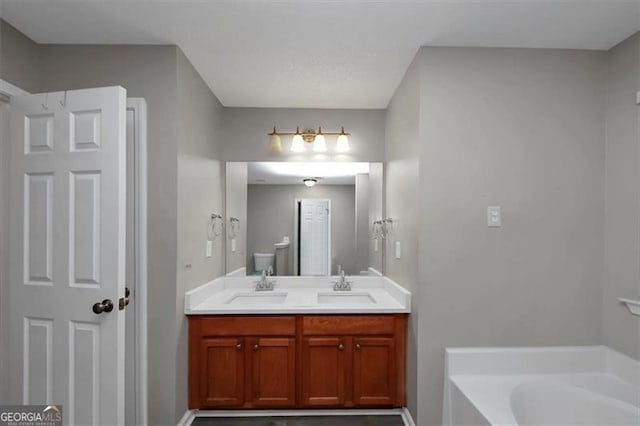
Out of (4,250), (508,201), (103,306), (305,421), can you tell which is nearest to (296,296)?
(305,421)

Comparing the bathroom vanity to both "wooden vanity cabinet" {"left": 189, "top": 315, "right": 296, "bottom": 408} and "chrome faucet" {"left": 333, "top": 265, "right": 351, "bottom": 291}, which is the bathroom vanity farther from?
"chrome faucet" {"left": 333, "top": 265, "right": 351, "bottom": 291}

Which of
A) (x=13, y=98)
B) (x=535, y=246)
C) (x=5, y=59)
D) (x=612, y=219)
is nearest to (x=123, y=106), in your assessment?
(x=13, y=98)

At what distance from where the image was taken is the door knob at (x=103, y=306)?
1.77m

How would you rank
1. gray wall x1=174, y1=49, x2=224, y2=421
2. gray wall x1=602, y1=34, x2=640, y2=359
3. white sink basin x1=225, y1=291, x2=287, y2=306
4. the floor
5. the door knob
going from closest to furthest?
the door knob
gray wall x1=602, y1=34, x2=640, y2=359
gray wall x1=174, y1=49, x2=224, y2=421
the floor
white sink basin x1=225, y1=291, x2=287, y2=306

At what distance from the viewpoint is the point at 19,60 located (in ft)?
6.95

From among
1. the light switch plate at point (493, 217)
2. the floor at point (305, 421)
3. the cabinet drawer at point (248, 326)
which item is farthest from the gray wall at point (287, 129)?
the floor at point (305, 421)

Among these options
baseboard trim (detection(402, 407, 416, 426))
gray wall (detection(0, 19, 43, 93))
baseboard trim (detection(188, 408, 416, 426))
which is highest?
gray wall (detection(0, 19, 43, 93))

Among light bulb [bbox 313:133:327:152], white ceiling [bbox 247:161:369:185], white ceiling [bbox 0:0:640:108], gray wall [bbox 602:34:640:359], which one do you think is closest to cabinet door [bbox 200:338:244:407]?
white ceiling [bbox 247:161:369:185]

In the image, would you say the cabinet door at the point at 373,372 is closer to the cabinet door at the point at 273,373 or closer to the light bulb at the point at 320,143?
the cabinet door at the point at 273,373

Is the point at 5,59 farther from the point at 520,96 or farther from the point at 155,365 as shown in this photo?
the point at 520,96

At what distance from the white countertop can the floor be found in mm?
723

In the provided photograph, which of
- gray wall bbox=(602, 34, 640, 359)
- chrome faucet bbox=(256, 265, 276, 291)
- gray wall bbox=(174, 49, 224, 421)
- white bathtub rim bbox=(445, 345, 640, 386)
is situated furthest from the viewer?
chrome faucet bbox=(256, 265, 276, 291)

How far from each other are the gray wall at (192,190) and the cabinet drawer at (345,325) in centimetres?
81

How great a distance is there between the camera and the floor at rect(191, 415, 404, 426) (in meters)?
2.46
